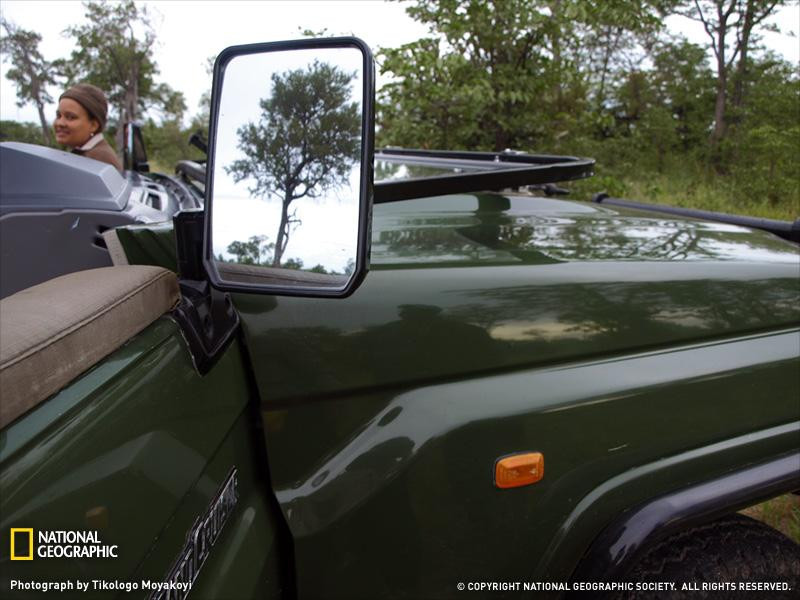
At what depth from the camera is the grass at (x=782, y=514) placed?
252 cm

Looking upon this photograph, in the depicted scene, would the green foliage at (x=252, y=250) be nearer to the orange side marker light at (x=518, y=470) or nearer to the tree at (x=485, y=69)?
the orange side marker light at (x=518, y=470)

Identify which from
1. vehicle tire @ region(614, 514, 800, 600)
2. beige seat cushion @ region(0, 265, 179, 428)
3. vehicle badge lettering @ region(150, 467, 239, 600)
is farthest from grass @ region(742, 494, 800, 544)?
beige seat cushion @ region(0, 265, 179, 428)

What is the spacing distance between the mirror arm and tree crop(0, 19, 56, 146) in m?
1.79

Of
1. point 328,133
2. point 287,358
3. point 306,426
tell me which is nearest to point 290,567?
point 306,426

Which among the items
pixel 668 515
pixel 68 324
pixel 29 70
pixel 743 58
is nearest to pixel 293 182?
pixel 68 324

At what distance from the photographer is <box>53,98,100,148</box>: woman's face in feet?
8.39

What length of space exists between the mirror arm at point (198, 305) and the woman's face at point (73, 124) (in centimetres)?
190

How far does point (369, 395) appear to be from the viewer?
3.74 ft

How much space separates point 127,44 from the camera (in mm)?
6504

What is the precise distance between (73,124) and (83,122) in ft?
0.14

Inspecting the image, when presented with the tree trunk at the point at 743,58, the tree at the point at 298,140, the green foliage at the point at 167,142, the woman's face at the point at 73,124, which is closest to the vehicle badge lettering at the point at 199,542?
the tree at the point at 298,140

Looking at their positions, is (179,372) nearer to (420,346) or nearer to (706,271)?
(420,346)

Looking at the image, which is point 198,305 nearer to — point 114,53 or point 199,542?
point 199,542

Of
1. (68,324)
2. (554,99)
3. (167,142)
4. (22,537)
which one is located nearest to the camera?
(22,537)
